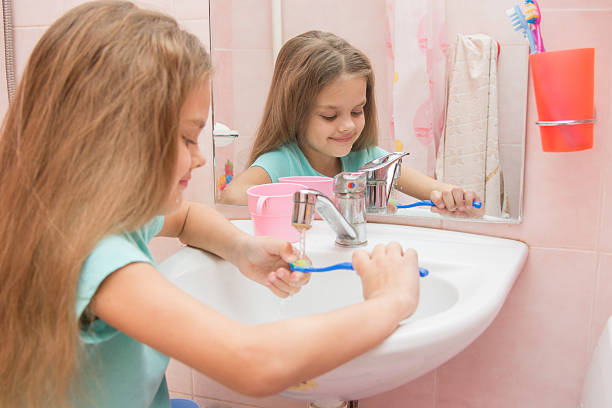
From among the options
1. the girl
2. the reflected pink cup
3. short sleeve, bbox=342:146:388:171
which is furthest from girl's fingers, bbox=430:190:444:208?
the girl

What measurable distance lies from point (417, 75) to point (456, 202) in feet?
0.74

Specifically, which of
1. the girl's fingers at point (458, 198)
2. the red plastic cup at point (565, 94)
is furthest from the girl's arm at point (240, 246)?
the red plastic cup at point (565, 94)

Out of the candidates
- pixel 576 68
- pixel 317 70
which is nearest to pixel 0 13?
pixel 317 70

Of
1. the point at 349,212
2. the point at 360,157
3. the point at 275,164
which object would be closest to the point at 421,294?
the point at 349,212

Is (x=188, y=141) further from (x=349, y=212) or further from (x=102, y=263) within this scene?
(x=349, y=212)

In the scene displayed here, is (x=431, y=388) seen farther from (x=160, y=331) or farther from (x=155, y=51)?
(x=155, y=51)

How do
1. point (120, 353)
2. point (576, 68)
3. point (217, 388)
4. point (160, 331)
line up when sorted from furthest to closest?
point (217, 388) < point (576, 68) < point (120, 353) < point (160, 331)

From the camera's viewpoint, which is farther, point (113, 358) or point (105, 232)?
point (113, 358)

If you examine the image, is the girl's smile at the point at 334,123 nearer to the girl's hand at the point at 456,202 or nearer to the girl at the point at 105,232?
the girl's hand at the point at 456,202

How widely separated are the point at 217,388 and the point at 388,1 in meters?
0.86

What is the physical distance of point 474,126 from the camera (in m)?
0.93

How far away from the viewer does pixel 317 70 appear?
986 millimetres

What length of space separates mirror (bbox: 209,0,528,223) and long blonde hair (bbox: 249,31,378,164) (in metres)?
0.01

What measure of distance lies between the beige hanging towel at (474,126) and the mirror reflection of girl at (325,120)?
1.1 inches
